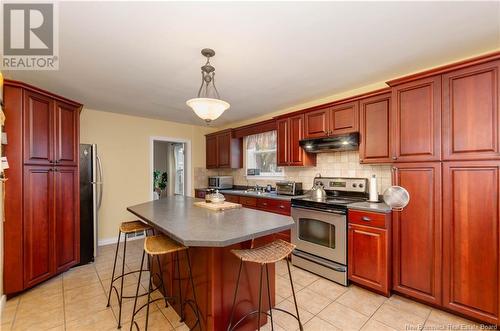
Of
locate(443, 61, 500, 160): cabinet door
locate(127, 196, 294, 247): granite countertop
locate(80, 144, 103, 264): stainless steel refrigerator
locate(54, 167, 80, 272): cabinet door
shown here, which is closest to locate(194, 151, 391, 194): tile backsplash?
locate(443, 61, 500, 160): cabinet door

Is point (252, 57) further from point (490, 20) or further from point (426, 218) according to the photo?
point (426, 218)

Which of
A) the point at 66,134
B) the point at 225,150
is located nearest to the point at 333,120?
the point at 225,150

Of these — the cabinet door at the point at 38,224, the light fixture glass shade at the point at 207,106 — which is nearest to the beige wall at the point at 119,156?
the cabinet door at the point at 38,224

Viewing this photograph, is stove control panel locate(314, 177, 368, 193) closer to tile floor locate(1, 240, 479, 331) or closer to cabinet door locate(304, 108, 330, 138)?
cabinet door locate(304, 108, 330, 138)

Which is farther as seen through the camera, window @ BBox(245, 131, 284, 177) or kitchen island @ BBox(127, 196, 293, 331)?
window @ BBox(245, 131, 284, 177)

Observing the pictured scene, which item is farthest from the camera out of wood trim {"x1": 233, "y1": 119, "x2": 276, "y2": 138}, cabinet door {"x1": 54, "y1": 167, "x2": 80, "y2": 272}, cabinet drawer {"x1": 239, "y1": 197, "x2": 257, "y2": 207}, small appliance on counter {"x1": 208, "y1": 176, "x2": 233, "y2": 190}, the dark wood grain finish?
small appliance on counter {"x1": 208, "y1": 176, "x2": 233, "y2": 190}

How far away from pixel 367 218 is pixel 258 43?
2027 mm

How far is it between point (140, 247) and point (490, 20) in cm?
495

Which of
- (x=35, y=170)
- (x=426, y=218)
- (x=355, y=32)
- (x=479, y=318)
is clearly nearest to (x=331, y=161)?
(x=426, y=218)

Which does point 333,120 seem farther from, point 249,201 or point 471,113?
point 249,201

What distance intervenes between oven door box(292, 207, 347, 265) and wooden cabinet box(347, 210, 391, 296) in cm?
9

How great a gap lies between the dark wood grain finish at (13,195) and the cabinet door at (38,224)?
51mm

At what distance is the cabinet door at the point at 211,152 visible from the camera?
5.19 m

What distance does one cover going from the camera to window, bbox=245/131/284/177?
4.35 m
